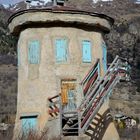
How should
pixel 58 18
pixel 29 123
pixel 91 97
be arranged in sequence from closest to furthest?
pixel 91 97
pixel 29 123
pixel 58 18

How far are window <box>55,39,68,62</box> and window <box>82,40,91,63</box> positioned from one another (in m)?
1.00

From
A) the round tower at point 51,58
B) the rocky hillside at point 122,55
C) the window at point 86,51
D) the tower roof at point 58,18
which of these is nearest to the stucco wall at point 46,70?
the round tower at point 51,58

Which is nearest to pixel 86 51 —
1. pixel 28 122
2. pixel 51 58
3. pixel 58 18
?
pixel 51 58

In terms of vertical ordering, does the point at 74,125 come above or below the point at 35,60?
below

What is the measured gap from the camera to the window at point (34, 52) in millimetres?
25328

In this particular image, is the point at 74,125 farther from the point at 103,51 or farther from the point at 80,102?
the point at 103,51

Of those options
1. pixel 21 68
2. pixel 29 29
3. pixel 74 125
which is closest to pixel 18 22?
pixel 29 29

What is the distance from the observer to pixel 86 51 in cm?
2567

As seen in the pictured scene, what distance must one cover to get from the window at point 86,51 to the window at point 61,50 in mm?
1003

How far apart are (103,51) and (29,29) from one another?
4.13 m

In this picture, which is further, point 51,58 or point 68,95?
point 51,58

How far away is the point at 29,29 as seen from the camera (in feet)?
84.3

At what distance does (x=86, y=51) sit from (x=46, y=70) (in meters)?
2.30

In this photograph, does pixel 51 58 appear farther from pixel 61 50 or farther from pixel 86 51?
pixel 86 51
